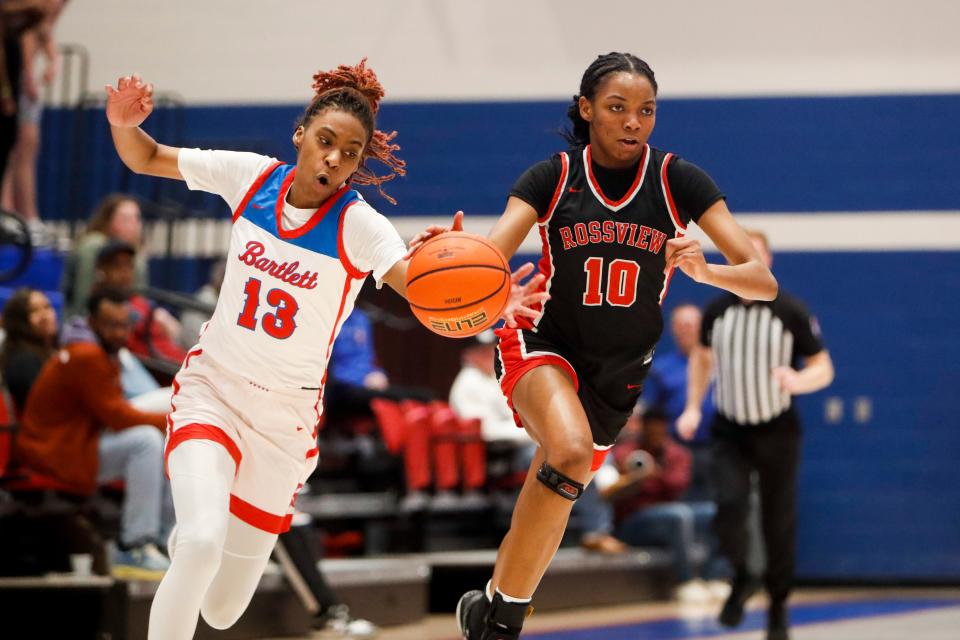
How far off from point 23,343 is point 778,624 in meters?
4.05

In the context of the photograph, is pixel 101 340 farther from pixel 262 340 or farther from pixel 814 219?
pixel 814 219

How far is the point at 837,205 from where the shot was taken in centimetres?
1112

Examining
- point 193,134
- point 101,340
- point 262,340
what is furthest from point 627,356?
point 193,134

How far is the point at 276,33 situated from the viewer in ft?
37.6

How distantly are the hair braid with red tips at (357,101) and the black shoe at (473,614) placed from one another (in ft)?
4.64

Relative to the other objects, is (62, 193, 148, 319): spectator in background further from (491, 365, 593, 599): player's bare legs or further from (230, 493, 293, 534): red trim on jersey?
(491, 365, 593, 599): player's bare legs

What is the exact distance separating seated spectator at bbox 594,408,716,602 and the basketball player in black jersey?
5.16 meters

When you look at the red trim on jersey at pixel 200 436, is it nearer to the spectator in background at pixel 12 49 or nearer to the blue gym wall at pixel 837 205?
the spectator in background at pixel 12 49

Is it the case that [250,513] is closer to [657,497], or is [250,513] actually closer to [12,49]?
[12,49]

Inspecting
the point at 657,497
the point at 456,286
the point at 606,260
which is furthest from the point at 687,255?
the point at 657,497

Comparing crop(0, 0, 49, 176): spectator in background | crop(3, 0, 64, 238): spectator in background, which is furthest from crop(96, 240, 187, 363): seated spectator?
crop(3, 0, 64, 238): spectator in background

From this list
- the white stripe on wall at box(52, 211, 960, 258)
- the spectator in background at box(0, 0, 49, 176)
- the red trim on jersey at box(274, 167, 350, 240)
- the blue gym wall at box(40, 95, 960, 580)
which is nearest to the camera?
the red trim on jersey at box(274, 167, 350, 240)

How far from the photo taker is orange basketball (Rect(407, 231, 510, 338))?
12.5 ft

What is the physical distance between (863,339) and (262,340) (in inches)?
311
